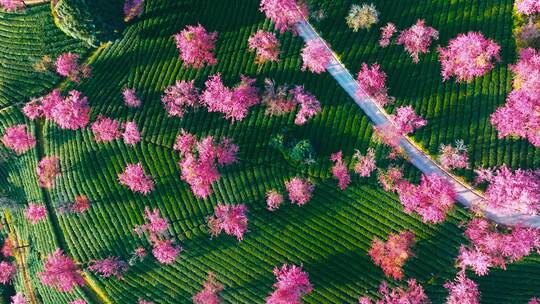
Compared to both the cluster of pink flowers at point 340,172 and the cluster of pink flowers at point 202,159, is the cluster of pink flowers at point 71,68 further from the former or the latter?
the cluster of pink flowers at point 340,172

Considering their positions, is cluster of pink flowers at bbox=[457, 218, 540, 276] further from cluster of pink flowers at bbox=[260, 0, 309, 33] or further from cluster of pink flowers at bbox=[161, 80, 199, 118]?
cluster of pink flowers at bbox=[161, 80, 199, 118]

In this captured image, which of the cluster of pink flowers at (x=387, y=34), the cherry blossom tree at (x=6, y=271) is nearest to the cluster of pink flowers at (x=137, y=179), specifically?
the cherry blossom tree at (x=6, y=271)

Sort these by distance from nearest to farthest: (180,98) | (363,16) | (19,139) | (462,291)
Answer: (462,291), (363,16), (180,98), (19,139)

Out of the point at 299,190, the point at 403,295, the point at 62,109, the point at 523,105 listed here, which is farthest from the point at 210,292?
the point at 523,105

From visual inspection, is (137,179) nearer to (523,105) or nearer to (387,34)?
(387,34)

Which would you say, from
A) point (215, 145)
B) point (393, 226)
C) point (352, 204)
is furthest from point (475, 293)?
point (215, 145)
